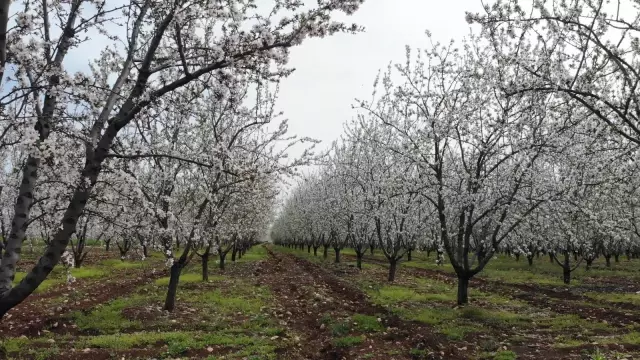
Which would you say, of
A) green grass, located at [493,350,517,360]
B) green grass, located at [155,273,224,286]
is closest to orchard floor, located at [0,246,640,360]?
green grass, located at [493,350,517,360]

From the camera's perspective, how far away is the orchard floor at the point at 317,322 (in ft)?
35.6

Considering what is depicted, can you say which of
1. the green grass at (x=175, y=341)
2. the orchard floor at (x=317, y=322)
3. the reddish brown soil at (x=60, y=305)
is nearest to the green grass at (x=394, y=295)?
the orchard floor at (x=317, y=322)

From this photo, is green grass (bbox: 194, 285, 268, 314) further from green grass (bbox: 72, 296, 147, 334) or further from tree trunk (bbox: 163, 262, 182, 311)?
green grass (bbox: 72, 296, 147, 334)

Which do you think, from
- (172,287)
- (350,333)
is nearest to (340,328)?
(350,333)

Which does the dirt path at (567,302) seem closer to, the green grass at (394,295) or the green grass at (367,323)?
the green grass at (394,295)

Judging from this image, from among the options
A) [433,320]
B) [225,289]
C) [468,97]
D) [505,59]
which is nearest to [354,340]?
[433,320]

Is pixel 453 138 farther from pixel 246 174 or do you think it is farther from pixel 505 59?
pixel 246 174

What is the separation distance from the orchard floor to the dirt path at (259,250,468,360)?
0.13 feet

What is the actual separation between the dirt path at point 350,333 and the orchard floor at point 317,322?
0.13 feet

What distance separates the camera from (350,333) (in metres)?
12.8

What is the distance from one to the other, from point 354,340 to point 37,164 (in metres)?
8.36

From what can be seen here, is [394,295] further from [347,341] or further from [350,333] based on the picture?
[347,341]

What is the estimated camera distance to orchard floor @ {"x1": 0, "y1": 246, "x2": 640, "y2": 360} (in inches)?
427

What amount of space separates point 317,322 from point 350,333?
189cm
